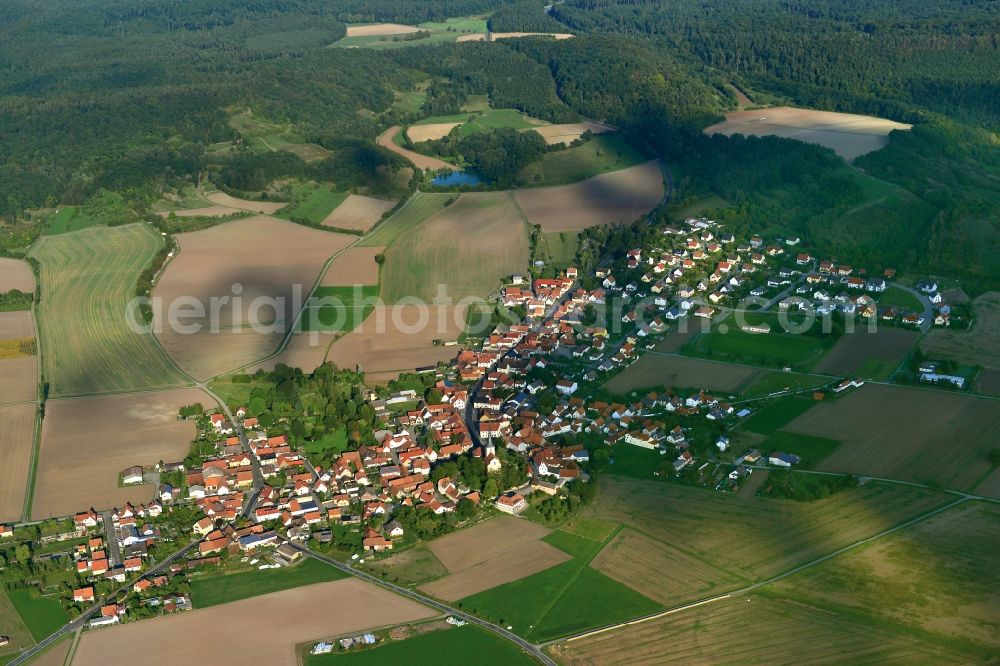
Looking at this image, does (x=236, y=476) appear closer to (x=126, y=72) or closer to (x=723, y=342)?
(x=723, y=342)

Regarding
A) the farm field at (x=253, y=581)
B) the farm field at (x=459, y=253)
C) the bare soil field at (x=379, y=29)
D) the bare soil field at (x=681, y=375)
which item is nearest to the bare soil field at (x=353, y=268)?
the farm field at (x=459, y=253)

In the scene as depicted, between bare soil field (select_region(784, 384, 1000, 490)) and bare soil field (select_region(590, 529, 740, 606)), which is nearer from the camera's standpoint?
bare soil field (select_region(590, 529, 740, 606))

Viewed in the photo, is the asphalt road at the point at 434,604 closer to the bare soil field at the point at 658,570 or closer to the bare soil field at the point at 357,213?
the bare soil field at the point at 658,570

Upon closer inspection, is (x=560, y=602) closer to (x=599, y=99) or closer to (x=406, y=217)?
(x=406, y=217)

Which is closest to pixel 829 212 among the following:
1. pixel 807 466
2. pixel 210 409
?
pixel 807 466

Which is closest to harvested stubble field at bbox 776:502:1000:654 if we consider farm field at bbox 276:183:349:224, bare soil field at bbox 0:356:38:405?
bare soil field at bbox 0:356:38:405

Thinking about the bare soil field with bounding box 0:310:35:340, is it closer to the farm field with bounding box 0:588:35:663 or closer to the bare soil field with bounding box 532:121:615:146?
the farm field with bounding box 0:588:35:663

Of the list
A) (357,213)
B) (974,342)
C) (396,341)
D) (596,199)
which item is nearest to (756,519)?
(974,342)
